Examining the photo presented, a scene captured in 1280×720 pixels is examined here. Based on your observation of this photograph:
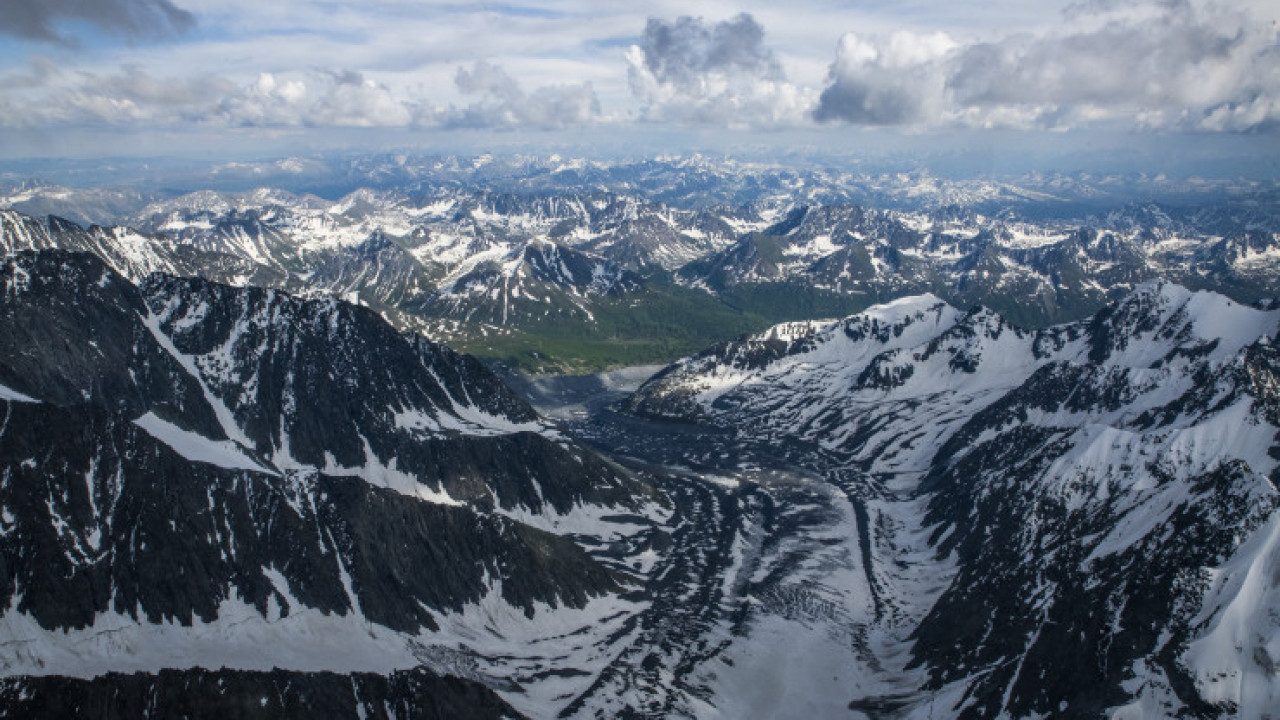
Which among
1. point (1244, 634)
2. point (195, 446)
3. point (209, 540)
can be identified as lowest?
point (1244, 634)

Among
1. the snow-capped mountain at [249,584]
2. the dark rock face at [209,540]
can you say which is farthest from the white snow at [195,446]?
the dark rock face at [209,540]

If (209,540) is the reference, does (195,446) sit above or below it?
above

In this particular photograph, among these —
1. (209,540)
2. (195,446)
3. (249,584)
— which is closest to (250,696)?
(249,584)

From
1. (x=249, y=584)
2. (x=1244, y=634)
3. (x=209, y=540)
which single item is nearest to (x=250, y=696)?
(x=249, y=584)

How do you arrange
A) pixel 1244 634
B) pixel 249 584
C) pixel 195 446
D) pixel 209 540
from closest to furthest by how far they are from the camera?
1. pixel 1244 634
2. pixel 249 584
3. pixel 209 540
4. pixel 195 446

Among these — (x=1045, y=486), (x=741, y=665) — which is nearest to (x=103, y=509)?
(x=741, y=665)

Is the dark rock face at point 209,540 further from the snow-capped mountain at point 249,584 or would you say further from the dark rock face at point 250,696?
the dark rock face at point 250,696

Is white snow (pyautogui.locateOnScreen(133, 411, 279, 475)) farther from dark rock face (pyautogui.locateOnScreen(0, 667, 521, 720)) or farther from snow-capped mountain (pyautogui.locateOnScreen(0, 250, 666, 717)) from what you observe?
dark rock face (pyautogui.locateOnScreen(0, 667, 521, 720))

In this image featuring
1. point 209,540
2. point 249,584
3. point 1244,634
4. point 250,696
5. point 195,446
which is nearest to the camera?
point 250,696

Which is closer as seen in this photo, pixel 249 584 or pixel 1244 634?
pixel 1244 634

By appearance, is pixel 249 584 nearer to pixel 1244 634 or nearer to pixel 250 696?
pixel 250 696
